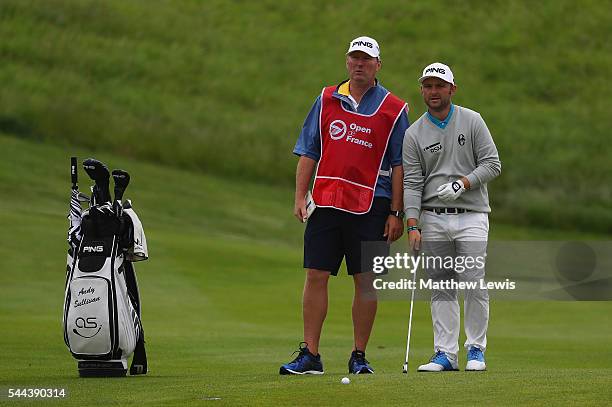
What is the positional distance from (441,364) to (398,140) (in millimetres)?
1466

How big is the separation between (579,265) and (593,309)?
232cm

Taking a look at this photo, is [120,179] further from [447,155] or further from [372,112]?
[447,155]

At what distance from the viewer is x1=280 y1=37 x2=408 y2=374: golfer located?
8492mm

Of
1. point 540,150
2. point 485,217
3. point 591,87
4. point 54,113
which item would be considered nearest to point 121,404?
point 485,217

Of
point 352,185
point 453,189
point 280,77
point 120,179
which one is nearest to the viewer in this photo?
point 453,189

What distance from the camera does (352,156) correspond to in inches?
334

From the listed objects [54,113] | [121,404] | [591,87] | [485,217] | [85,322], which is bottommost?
[121,404]

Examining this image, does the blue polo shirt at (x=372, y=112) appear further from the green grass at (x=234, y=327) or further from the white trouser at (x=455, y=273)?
the green grass at (x=234, y=327)

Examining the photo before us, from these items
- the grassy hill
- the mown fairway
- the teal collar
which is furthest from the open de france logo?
the grassy hill

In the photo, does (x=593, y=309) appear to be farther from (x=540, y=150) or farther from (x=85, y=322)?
(x=540, y=150)

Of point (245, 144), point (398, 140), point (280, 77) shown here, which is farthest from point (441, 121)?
point (280, 77)

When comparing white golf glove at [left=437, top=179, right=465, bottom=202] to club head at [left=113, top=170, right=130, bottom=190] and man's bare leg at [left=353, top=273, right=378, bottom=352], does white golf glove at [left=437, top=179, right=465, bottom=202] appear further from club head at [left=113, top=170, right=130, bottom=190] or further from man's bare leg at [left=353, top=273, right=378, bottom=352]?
club head at [left=113, top=170, right=130, bottom=190]

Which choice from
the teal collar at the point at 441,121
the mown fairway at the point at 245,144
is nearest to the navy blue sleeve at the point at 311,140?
the teal collar at the point at 441,121

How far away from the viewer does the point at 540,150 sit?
142 ft
